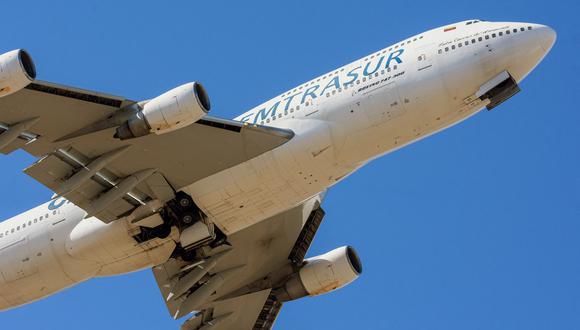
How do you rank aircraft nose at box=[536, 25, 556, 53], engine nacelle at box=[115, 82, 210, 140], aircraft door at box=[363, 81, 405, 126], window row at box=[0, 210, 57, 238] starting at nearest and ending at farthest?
engine nacelle at box=[115, 82, 210, 140]
aircraft door at box=[363, 81, 405, 126]
aircraft nose at box=[536, 25, 556, 53]
window row at box=[0, 210, 57, 238]

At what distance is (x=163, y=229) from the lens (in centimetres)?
3991

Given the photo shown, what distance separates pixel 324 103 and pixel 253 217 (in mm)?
4767

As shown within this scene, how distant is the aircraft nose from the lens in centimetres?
3878

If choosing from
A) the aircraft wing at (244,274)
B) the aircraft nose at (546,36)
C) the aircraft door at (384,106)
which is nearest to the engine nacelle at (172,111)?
the aircraft door at (384,106)

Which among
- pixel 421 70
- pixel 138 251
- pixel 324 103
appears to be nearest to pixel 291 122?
pixel 324 103

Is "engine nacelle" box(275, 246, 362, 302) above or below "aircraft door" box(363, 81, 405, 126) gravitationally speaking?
below

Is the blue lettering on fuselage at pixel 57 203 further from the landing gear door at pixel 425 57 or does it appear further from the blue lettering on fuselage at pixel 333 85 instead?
the landing gear door at pixel 425 57

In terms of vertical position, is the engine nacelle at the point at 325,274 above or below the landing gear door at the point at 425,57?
below

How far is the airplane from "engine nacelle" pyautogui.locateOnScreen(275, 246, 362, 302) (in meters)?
5.48

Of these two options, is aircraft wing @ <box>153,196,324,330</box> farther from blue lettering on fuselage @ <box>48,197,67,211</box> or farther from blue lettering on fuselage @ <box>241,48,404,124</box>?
blue lettering on fuselage @ <box>241,48,404,124</box>

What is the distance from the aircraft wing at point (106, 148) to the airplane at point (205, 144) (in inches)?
1.8

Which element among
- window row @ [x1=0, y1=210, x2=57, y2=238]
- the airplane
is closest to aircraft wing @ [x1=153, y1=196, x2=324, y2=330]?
the airplane

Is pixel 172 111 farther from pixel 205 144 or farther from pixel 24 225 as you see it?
pixel 24 225

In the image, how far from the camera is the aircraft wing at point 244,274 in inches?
1646
